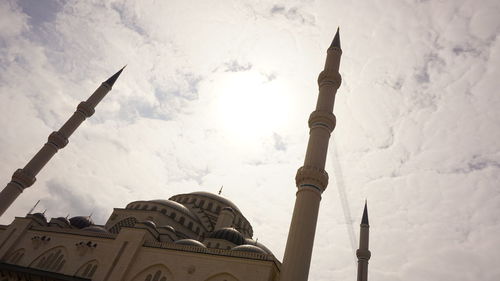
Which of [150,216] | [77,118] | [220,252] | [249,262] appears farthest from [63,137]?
[249,262]

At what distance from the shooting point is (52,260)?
29359 millimetres

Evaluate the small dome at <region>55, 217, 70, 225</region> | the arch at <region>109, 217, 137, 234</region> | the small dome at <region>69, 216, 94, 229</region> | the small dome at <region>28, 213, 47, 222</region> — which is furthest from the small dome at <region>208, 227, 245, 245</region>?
the small dome at <region>28, 213, 47, 222</region>

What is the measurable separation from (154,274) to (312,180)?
1311cm

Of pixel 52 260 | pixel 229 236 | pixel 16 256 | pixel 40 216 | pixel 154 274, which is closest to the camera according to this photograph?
pixel 154 274

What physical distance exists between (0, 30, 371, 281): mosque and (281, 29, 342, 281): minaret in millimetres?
54

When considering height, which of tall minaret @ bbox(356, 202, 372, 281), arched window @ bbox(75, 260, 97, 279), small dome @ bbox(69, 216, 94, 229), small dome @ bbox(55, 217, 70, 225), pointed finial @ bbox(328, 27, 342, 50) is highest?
pointed finial @ bbox(328, 27, 342, 50)

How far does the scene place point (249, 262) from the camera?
22.8 meters

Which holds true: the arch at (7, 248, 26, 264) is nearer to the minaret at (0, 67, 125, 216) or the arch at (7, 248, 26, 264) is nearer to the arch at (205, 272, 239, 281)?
the minaret at (0, 67, 125, 216)

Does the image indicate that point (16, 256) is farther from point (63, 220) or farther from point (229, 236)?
point (229, 236)

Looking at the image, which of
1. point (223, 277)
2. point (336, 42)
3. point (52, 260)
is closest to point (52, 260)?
point (52, 260)

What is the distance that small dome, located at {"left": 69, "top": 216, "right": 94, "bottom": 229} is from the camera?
3469 cm

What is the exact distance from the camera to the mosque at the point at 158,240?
21.8 metres

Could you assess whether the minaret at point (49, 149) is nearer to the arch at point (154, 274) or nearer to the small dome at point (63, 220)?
the small dome at point (63, 220)

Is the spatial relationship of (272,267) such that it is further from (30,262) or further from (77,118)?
(77,118)
